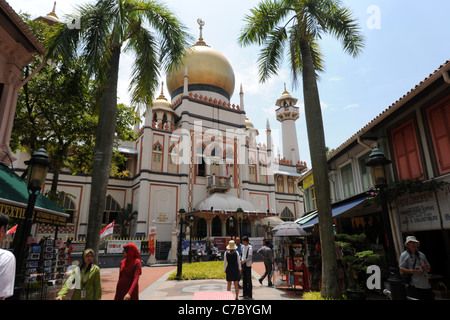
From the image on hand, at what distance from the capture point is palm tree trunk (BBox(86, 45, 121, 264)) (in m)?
7.14

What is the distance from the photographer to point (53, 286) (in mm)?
8773

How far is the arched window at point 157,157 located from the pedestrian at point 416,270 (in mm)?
24224

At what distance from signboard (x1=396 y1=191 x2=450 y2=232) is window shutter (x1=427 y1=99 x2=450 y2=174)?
0.82 metres

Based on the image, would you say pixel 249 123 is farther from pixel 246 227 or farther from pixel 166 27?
pixel 166 27

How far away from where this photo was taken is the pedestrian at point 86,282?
4211 millimetres

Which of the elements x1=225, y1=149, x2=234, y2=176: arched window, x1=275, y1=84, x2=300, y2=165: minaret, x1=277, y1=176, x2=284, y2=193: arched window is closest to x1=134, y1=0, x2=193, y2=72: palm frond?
x1=225, y1=149, x2=234, y2=176: arched window

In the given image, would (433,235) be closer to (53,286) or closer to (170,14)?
(170,14)

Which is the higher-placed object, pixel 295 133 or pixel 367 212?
pixel 295 133

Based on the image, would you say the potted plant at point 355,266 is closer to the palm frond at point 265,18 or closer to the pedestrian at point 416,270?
the pedestrian at point 416,270

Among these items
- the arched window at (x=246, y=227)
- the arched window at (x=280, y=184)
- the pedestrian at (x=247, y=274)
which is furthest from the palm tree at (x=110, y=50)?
the arched window at (x=280, y=184)

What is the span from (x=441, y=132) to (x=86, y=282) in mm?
8912

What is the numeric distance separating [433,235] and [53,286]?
12188 mm

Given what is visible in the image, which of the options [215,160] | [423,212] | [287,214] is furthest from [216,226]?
[423,212]

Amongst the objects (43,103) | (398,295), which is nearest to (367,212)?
(398,295)
